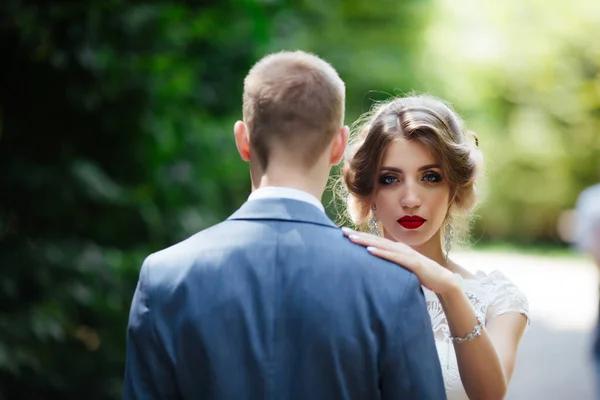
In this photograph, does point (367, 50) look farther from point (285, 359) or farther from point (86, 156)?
point (285, 359)

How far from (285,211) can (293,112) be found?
243 mm

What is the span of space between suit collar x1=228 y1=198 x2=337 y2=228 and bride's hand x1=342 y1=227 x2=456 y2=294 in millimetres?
78

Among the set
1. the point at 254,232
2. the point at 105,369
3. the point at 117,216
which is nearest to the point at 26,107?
the point at 117,216

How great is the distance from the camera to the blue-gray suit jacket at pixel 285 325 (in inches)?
81.0

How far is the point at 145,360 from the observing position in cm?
214

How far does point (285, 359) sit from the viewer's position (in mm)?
2068

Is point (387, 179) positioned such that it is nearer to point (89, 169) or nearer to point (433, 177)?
point (433, 177)

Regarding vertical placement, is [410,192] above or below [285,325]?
above

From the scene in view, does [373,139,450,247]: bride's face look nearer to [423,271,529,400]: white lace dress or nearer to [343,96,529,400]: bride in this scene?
[343,96,529,400]: bride

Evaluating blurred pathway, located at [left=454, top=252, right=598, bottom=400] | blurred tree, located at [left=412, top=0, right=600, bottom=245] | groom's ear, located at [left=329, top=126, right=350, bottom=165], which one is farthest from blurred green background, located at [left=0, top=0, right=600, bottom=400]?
blurred tree, located at [left=412, top=0, right=600, bottom=245]

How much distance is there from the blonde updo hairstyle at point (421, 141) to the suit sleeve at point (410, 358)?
3.08ft

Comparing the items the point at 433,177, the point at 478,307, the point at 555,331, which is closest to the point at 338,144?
the point at 433,177

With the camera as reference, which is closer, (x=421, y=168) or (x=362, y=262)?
(x=362, y=262)

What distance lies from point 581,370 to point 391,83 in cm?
451
